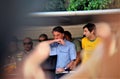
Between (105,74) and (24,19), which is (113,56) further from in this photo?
(24,19)

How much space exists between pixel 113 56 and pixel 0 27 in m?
0.29

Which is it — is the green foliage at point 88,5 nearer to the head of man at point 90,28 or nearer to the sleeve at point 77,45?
the head of man at point 90,28

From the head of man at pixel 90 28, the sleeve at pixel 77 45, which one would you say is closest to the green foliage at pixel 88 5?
the head of man at pixel 90 28

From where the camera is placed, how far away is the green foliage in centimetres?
Answer: 85

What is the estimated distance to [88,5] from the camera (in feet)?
3.31

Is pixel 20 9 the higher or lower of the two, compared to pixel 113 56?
higher

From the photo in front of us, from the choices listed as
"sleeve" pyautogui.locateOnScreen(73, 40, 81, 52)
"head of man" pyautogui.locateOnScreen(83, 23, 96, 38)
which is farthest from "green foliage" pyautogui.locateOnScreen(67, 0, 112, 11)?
"sleeve" pyautogui.locateOnScreen(73, 40, 81, 52)

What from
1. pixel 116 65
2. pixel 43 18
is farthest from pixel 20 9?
pixel 116 65

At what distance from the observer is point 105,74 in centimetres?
59

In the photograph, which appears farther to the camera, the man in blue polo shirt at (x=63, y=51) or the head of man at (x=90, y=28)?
the man in blue polo shirt at (x=63, y=51)

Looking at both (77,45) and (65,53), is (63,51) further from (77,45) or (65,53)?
(77,45)

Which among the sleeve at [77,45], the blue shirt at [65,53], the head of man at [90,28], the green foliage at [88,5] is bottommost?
the blue shirt at [65,53]

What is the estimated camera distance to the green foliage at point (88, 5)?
0.85m

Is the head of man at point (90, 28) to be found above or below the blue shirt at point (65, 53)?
above
